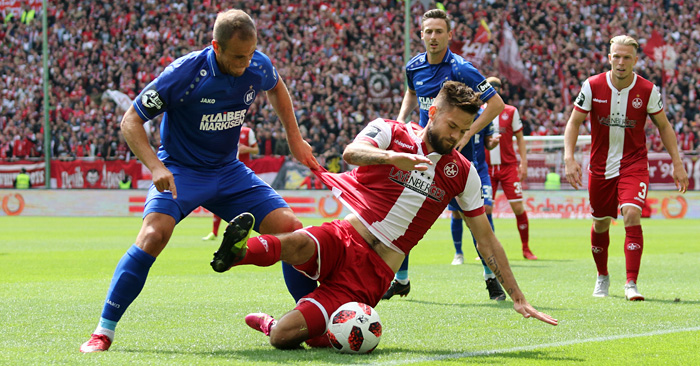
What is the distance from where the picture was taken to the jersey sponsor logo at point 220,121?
5.45m

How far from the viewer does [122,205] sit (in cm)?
2486

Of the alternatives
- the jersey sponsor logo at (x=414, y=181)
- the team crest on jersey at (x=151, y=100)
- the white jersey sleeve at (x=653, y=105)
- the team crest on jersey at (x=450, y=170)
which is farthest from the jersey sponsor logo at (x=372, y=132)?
the white jersey sleeve at (x=653, y=105)

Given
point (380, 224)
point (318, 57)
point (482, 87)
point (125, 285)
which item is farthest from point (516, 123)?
point (318, 57)

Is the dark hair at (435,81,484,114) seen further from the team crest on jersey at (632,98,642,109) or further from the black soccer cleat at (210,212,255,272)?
the team crest on jersey at (632,98,642,109)

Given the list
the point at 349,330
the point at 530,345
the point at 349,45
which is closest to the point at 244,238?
the point at 349,330

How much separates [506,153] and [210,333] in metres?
8.62

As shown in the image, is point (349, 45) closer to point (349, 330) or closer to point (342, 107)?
point (342, 107)

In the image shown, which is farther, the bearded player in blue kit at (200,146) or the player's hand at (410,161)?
the bearded player in blue kit at (200,146)

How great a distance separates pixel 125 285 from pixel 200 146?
1.05 metres

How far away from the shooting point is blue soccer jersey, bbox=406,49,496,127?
7.64 metres

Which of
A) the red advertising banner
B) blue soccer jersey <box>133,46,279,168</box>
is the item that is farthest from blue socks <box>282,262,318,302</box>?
the red advertising banner

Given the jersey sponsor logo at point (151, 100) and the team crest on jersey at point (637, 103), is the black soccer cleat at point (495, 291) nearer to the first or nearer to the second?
the team crest on jersey at point (637, 103)

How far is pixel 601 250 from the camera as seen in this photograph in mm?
8320

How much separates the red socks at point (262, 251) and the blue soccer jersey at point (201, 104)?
89cm
